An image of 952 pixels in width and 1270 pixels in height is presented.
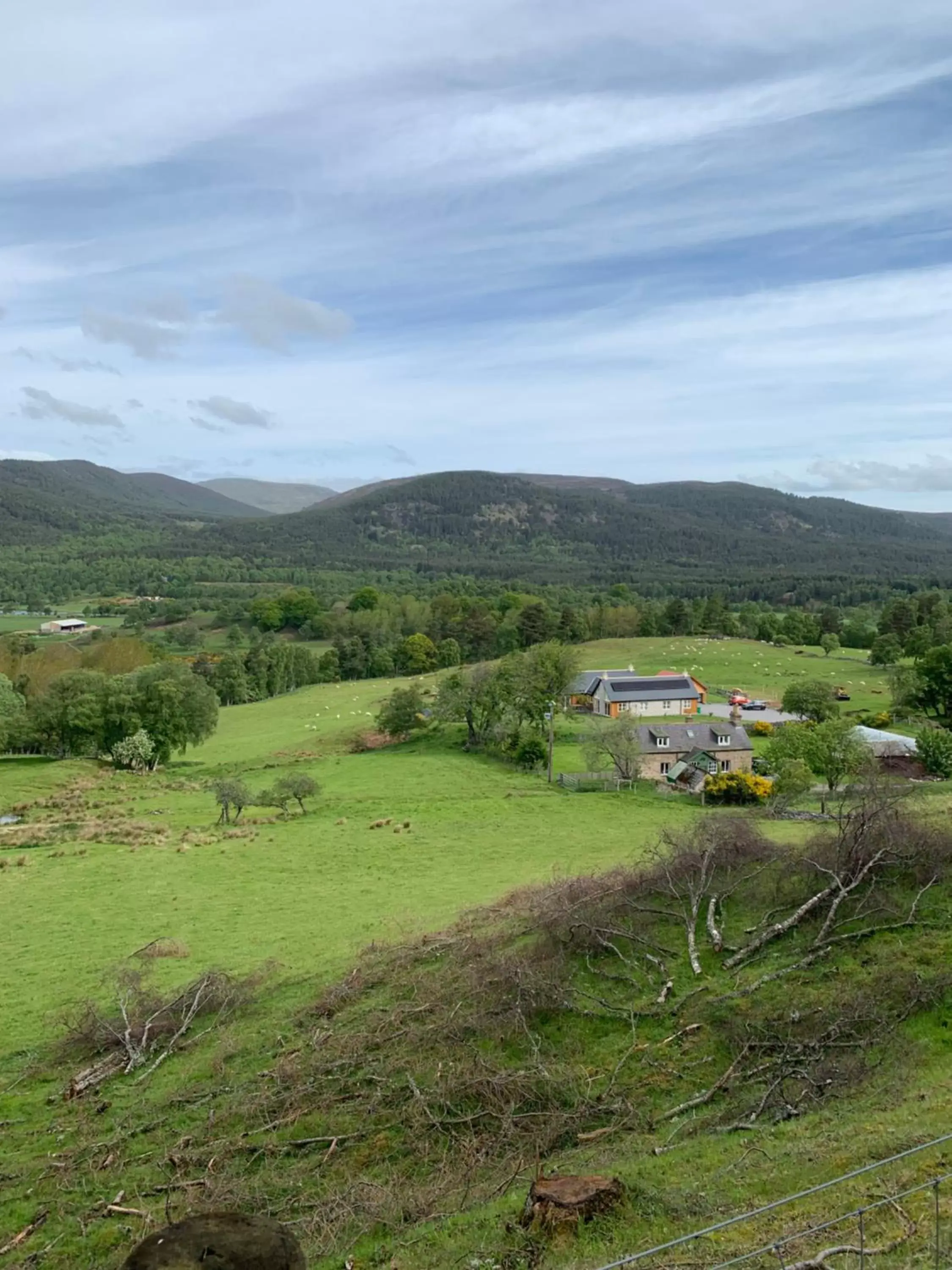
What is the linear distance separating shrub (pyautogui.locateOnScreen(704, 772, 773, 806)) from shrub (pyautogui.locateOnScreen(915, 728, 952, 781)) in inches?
382

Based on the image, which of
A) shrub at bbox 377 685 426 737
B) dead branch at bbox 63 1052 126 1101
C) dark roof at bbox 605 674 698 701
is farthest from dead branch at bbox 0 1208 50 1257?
dark roof at bbox 605 674 698 701

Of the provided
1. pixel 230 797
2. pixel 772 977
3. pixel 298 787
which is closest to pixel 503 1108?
pixel 772 977

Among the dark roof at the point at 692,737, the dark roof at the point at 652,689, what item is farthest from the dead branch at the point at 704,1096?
the dark roof at the point at 652,689

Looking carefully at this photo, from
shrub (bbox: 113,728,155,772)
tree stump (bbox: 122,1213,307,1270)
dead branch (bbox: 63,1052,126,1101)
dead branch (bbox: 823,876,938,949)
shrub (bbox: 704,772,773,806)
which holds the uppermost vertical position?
tree stump (bbox: 122,1213,307,1270)

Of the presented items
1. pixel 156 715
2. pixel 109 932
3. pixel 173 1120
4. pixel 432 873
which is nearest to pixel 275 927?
pixel 109 932

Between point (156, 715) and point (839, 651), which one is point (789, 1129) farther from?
point (839, 651)

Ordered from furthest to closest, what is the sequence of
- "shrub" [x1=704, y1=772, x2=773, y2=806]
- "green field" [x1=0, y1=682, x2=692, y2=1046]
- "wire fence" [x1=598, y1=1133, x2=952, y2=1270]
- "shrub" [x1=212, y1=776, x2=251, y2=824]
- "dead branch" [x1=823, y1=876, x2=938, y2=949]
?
"shrub" [x1=704, y1=772, x2=773, y2=806] → "shrub" [x1=212, y1=776, x2=251, y2=824] → "green field" [x1=0, y1=682, x2=692, y2=1046] → "dead branch" [x1=823, y1=876, x2=938, y2=949] → "wire fence" [x1=598, y1=1133, x2=952, y2=1270]

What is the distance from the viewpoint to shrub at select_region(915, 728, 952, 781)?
46406 millimetres

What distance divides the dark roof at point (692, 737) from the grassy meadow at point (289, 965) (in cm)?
474

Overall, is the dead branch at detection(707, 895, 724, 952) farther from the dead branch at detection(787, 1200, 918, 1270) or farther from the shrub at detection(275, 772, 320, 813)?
the shrub at detection(275, 772, 320, 813)

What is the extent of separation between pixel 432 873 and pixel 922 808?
16.0 metres

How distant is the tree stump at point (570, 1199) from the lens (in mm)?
9984

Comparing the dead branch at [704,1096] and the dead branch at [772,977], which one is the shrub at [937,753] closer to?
the dead branch at [772,977]

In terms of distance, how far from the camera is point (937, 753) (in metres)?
46.5
